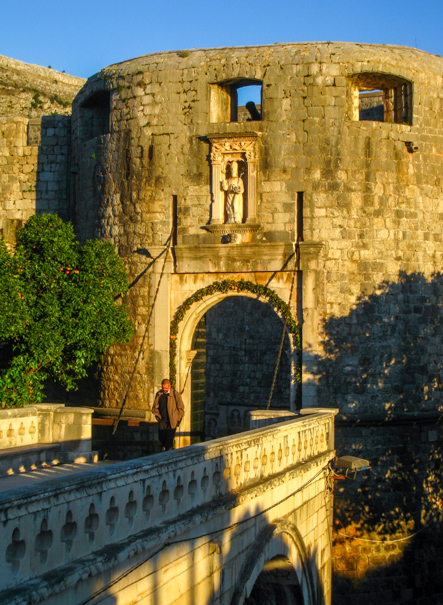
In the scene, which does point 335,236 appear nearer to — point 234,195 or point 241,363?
point 234,195

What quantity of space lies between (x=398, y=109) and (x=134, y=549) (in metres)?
11.7

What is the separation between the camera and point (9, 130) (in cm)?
1803

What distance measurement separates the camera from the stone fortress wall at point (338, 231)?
49.1ft

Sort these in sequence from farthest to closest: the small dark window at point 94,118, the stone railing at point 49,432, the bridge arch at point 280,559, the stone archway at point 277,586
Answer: the small dark window at point 94,118 → the stone railing at point 49,432 → the stone archway at point 277,586 → the bridge arch at point 280,559

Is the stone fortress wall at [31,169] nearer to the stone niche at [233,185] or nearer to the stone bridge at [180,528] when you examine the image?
the stone niche at [233,185]

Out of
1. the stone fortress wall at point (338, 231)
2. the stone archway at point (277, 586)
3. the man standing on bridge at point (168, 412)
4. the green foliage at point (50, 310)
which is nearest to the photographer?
the stone archway at point (277, 586)

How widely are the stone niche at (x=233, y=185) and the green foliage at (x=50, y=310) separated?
7.41 feet

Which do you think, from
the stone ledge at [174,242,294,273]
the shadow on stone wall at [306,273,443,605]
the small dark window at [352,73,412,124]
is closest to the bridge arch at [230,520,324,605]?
the shadow on stone wall at [306,273,443,605]

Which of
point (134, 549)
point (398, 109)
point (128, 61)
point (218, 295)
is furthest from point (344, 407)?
point (134, 549)

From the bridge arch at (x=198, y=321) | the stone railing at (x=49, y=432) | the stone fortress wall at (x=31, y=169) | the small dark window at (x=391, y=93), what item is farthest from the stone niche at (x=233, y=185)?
the stone railing at (x=49, y=432)

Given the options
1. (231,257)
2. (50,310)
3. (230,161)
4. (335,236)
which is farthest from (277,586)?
(230,161)

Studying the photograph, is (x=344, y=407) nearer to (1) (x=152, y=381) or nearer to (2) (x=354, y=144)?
(1) (x=152, y=381)

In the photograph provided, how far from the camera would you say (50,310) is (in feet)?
43.3

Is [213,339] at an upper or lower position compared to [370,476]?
upper
